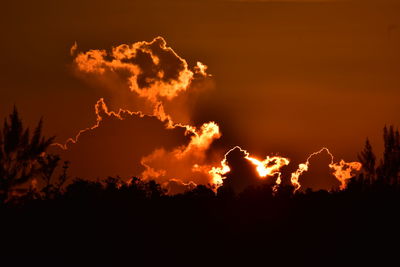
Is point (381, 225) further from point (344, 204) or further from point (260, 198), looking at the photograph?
point (260, 198)

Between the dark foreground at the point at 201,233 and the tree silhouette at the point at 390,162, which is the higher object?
the tree silhouette at the point at 390,162

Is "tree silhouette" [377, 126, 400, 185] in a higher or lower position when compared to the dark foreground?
higher

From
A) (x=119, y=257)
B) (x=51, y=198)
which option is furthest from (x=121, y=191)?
(x=119, y=257)

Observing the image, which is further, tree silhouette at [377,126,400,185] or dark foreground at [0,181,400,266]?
Result: tree silhouette at [377,126,400,185]

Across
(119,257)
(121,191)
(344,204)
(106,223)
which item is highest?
(121,191)

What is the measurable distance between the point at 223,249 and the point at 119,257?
629cm

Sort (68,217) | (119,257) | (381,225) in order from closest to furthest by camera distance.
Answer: (119,257) < (381,225) < (68,217)

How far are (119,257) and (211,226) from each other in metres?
9.03

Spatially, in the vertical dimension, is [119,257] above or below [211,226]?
below

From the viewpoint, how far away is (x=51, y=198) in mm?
68375

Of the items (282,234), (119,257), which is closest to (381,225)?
(282,234)

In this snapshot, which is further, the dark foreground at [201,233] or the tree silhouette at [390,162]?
the tree silhouette at [390,162]

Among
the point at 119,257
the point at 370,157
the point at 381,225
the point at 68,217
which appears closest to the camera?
the point at 119,257

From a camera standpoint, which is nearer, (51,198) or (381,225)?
(381,225)
